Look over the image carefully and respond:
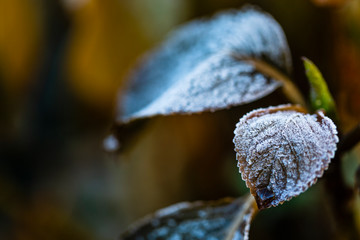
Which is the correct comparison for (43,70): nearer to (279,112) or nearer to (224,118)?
(224,118)

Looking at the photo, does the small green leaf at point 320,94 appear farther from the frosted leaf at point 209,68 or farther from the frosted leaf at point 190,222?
the frosted leaf at point 190,222

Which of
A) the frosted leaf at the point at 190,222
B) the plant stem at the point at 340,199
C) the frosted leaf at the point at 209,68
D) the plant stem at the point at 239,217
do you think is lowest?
the plant stem at the point at 340,199

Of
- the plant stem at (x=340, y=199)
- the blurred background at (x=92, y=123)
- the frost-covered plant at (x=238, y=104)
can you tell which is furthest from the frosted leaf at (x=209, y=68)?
the blurred background at (x=92, y=123)

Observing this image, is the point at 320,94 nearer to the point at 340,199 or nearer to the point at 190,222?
the point at 340,199

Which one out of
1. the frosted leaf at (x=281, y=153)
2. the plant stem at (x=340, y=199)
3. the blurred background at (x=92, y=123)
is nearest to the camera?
the frosted leaf at (x=281, y=153)

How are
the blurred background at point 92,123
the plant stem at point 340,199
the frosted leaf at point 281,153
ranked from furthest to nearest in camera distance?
the blurred background at point 92,123 < the plant stem at point 340,199 < the frosted leaf at point 281,153

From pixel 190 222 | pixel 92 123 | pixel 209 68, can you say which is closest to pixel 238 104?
pixel 209 68

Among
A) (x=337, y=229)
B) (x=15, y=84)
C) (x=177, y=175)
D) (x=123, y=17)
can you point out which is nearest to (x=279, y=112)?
(x=337, y=229)

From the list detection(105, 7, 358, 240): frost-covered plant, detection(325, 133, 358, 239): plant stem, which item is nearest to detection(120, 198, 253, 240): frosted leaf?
detection(105, 7, 358, 240): frost-covered plant
